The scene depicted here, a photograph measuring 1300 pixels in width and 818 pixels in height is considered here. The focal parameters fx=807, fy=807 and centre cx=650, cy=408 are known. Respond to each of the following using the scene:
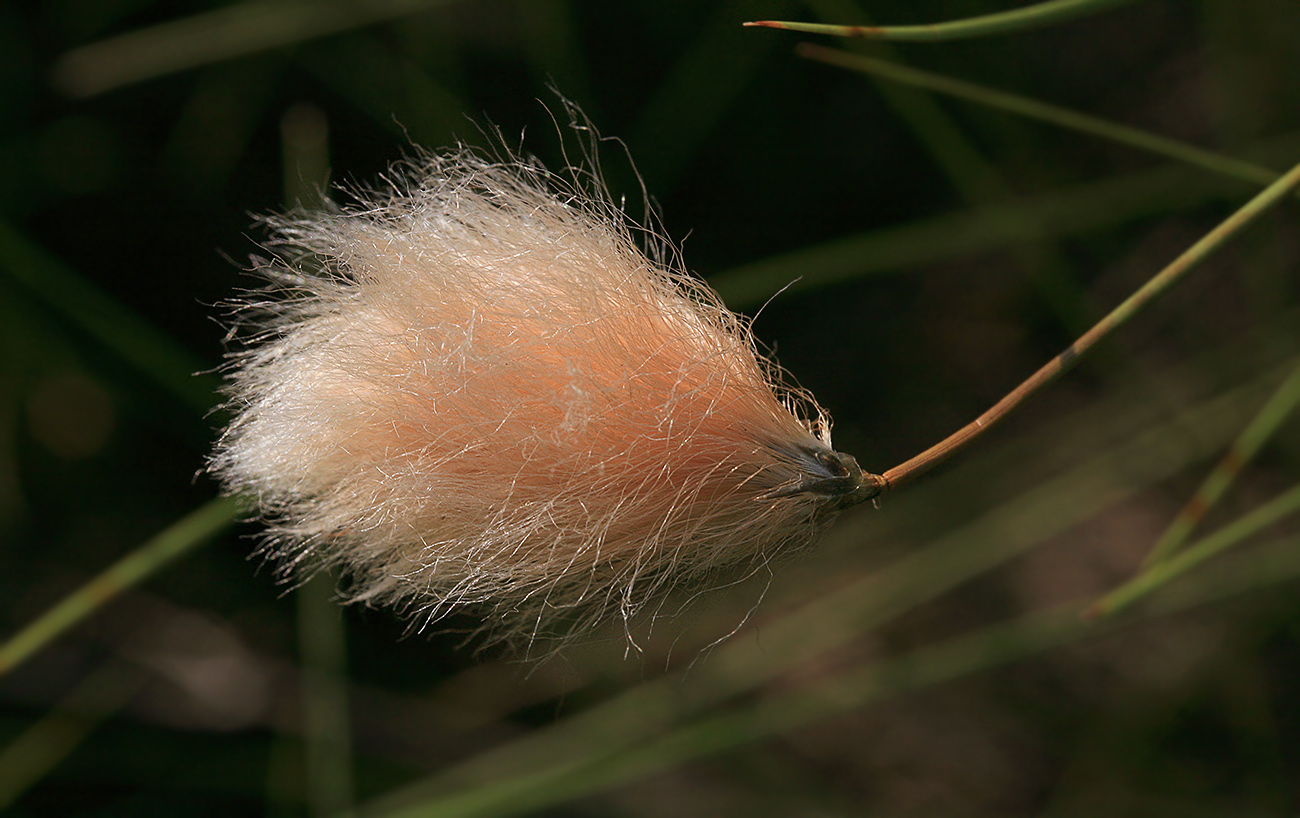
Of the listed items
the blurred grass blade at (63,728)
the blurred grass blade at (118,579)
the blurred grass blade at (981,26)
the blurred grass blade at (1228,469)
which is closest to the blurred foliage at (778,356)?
the blurred grass blade at (63,728)

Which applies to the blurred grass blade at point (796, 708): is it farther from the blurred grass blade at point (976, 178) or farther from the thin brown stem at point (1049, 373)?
the thin brown stem at point (1049, 373)

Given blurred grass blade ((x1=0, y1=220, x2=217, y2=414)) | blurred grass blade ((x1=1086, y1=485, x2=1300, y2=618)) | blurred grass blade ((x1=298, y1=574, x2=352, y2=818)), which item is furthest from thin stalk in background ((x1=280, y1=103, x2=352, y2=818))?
blurred grass blade ((x1=1086, y1=485, x2=1300, y2=618))

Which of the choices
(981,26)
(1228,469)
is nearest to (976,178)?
(1228,469)

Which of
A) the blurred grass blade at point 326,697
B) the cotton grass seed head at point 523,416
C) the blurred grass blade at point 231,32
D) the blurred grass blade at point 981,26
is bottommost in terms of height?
the blurred grass blade at point 326,697

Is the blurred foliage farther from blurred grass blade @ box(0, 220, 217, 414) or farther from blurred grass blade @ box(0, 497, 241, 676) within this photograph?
blurred grass blade @ box(0, 497, 241, 676)

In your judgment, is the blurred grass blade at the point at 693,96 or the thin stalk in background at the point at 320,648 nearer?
the thin stalk in background at the point at 320,648

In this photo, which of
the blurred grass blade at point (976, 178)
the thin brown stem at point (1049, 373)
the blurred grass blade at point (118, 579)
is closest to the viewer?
the thin brown stem at point (1049, 373)

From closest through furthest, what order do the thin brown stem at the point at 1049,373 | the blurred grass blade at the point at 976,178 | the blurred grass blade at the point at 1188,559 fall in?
the thin brown stem at the point at 1049,373, the blurred grass blade at the point at 1188,559, the blurred grass blade at the point at 976,178

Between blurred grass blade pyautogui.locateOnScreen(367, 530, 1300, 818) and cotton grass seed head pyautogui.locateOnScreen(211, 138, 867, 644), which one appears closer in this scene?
cotton grass seed head pyautogui.locateOnScreen(211, 138, 867, 644)

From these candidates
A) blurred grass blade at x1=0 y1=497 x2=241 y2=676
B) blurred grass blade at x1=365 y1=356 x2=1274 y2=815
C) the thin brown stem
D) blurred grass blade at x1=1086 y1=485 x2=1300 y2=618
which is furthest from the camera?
blurred grass blade at x1=365 y1=356 x2=1274 y2=815
